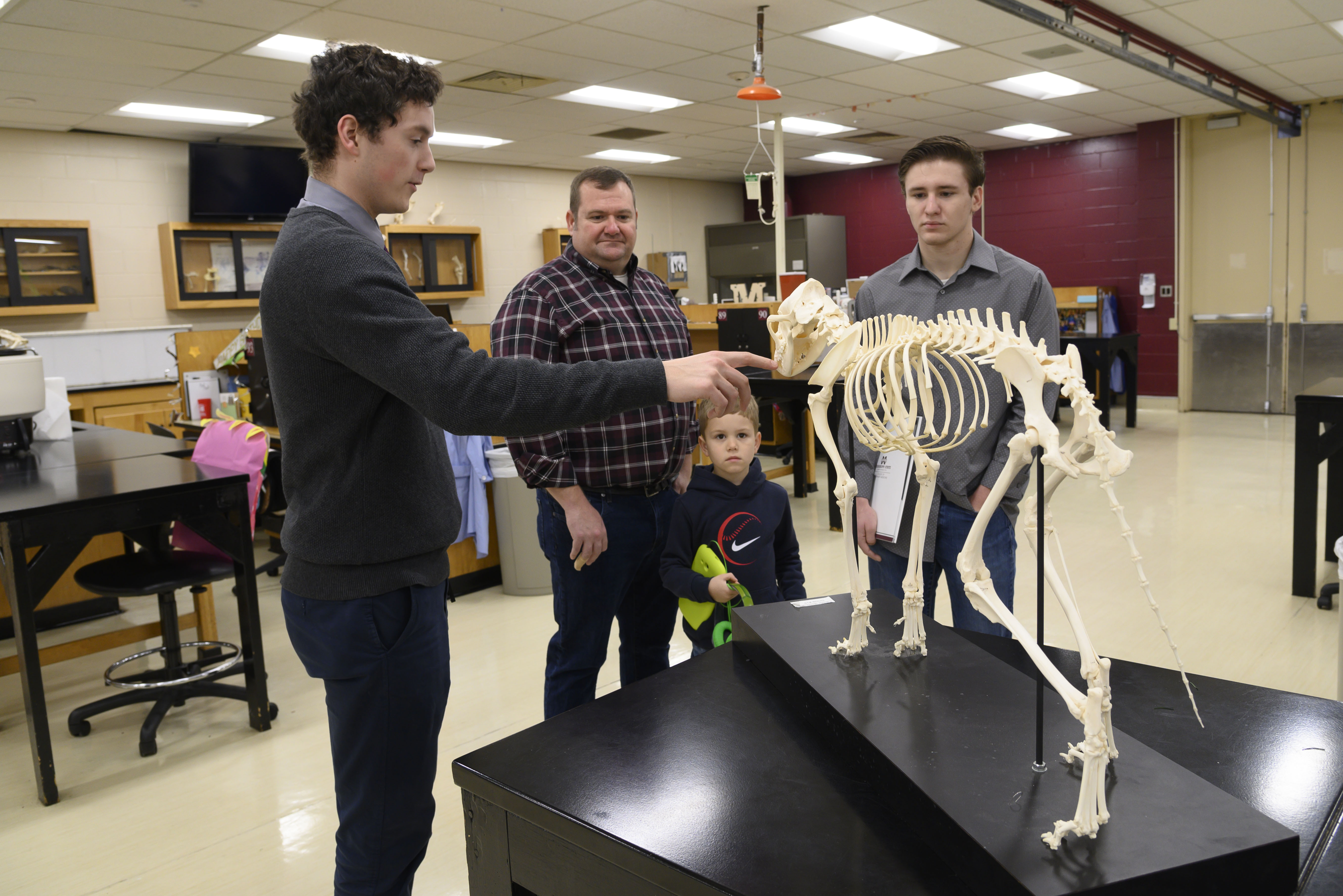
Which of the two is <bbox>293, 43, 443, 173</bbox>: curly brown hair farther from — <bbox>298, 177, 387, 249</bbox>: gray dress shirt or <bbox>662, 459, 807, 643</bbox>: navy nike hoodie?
<bbox>662, 459, 807, 643</bbox>: navy nike hoodie

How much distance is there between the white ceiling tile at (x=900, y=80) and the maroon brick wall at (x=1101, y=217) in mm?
3370

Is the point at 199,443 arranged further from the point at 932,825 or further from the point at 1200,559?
the point at 1200,559

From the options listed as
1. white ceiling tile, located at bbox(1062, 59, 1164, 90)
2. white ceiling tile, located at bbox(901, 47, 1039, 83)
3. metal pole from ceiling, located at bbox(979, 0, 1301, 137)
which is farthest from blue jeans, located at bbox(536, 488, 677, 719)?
white ceiling tile, located at bbox(1062, 59, 1164, 90)

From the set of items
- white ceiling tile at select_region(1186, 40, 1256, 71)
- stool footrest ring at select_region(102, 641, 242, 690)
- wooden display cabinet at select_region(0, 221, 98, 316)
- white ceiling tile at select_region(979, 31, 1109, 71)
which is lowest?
stool footrest ring at select_region(102, 641, 242, 690)

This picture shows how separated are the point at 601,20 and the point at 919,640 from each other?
472 centimetres

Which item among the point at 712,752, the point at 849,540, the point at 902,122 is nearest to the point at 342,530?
the point at 712,752

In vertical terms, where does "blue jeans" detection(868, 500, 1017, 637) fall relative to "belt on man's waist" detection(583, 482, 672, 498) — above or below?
below

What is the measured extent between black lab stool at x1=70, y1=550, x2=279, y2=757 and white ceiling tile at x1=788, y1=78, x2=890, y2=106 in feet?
18.6

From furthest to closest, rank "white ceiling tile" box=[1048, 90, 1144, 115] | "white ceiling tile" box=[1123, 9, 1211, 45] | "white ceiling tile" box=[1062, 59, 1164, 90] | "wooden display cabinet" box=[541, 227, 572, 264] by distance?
"wooden display cabinet" box=[541, 227, 572, 264] < "white ceiling tile" box=[1048, 90, 1144, 115] < "white ceiling tile" box=[1062, 59, 1164, 90] < "white ceiling tile" box=[1123, 9, 1211, 45]

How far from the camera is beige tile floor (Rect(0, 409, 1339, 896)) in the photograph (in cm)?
232

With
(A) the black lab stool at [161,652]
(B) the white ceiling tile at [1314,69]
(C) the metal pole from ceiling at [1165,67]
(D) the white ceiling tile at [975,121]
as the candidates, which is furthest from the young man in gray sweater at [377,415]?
(D) the white ceiling tile at [975,121]

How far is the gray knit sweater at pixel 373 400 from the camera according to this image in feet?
4.28

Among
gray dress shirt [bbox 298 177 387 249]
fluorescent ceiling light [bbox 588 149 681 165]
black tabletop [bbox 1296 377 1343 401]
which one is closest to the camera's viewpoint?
gray dress shirt [bbox 298 177 387 249]

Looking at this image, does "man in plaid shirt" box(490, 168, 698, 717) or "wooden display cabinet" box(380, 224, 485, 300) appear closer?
"man in plaid shirt" box(490, 168, 698, 717)
